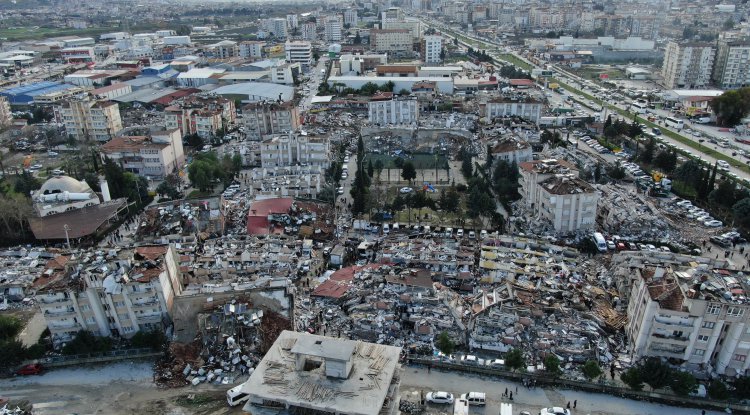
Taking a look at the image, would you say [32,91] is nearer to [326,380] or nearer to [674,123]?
[326,380]

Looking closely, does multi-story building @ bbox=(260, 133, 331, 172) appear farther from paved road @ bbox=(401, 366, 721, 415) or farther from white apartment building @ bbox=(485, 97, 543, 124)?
paved road @ bbox=(401, 366, 721, 415)

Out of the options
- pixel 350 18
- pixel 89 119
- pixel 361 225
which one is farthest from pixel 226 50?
pixel 361 225

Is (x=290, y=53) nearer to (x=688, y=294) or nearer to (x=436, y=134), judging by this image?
(x=436, y=134)

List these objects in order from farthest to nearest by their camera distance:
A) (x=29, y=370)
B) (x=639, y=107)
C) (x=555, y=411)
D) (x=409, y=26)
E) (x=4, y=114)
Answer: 1. (x=409, y=26)
2. (x=639, y=107)
3. (x=4, y=114)
4. (x=29, y=370)
5. (x=555, y=411)

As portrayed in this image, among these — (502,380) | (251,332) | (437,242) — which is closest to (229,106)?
(437,242)

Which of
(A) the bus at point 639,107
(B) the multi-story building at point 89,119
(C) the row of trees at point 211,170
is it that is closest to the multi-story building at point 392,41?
(A) the bus at point 639,107

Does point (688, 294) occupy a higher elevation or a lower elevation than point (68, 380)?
higher
